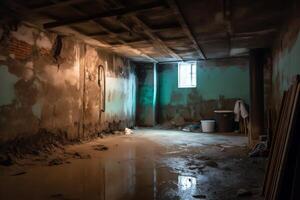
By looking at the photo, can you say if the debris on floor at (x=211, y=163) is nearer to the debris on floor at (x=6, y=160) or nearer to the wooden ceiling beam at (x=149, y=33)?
the wooden ceiling beam at (x=149, y=33)

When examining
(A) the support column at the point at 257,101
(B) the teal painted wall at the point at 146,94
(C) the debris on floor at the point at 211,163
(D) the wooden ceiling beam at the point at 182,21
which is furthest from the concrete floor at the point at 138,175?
(B) the teal painted wall at the point at 146,94

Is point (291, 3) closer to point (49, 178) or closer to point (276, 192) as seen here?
point (276, 192)

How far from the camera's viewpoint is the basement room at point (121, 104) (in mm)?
3078

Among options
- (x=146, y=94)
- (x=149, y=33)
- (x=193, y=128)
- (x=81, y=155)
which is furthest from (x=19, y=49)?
(x=193, y=128)

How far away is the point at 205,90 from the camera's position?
9.52 metres

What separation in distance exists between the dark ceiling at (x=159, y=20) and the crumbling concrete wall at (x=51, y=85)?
0.39 metres

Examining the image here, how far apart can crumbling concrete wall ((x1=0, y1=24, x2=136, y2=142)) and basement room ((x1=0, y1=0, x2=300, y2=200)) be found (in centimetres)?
2

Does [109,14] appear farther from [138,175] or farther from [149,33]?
[138,175]

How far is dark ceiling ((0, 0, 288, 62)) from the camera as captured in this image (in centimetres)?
397

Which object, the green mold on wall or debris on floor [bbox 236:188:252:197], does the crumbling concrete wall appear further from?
debris on floor [bbox 236:188:252:197]

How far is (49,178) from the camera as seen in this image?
356 cm

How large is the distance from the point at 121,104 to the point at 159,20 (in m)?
4.53

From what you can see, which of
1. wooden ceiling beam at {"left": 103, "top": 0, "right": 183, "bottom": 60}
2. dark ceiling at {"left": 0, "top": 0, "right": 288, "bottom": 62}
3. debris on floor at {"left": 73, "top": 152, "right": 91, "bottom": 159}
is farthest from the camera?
debris on floor at {"left": 73, "top": 152, "right": 91, "bottom": 159}

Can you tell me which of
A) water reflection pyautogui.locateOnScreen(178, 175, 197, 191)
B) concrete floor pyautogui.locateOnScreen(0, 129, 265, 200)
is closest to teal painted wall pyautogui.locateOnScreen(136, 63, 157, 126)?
concrete floor pyautogui.locateOnScreen(0, 129, 265, 200)
